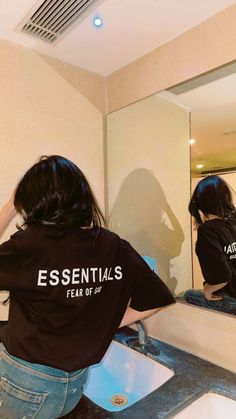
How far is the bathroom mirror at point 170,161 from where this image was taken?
3.76 ft

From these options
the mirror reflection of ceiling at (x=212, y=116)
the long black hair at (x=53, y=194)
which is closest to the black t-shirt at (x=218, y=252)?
the mirror reflection of ceiling at (x=212, y=116)

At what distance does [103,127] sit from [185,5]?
2.22 ft

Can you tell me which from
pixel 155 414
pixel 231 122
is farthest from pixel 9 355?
pixel 231 122

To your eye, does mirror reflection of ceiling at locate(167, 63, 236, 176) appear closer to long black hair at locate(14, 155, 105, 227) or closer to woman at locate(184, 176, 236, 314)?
woman at locate(184, 176, 236, 314)

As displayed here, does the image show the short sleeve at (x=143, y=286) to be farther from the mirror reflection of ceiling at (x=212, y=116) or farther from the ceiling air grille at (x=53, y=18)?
the ceiling air grille at (x=53, y=18)

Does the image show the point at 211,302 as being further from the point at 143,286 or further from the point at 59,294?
the point at 59,294

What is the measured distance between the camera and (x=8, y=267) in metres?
0.72

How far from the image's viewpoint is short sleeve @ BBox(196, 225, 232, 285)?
1.12 metres

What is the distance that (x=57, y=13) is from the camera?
106 cm

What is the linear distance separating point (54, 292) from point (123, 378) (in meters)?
0.73

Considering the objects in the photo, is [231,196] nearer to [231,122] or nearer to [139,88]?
[231,122]

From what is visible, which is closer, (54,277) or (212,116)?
(54,277)

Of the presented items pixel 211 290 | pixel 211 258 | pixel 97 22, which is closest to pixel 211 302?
pixel 211 290

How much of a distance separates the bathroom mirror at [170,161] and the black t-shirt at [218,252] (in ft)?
0.15
